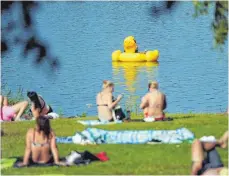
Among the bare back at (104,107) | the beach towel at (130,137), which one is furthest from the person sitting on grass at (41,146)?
the bare back at (104,107)

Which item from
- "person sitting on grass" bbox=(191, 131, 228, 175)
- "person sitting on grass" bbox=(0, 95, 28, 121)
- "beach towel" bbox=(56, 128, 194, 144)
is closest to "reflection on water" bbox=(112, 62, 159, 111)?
"person sitting on grass" bbox=(0, 95, 28, 121)

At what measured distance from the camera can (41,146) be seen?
1019 centimetres

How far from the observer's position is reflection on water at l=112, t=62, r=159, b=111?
20922 mm

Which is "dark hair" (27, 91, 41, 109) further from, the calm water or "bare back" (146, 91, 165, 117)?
"bare back" (146, 91, 165, 117)

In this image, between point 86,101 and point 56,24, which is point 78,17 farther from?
point 86,101

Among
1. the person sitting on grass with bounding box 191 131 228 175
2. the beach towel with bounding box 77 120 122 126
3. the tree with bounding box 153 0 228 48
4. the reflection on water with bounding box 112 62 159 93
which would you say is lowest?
the person sitting on grass with bounding box 191 131 228 175

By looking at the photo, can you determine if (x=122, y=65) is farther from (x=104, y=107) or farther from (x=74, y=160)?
(x=74, y=160)

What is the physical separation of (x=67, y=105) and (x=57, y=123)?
6224 millimetres

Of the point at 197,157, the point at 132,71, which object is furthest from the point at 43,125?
the point at 132,71

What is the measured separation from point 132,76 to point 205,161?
18.7 m

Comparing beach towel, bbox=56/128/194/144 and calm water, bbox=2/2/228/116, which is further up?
calm water, bbox=2/2/228/116

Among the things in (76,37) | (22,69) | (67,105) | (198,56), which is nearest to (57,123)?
(67,105)

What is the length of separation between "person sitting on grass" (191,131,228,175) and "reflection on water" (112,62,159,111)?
9430mm

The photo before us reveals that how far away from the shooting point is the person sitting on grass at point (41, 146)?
10.0 meters
